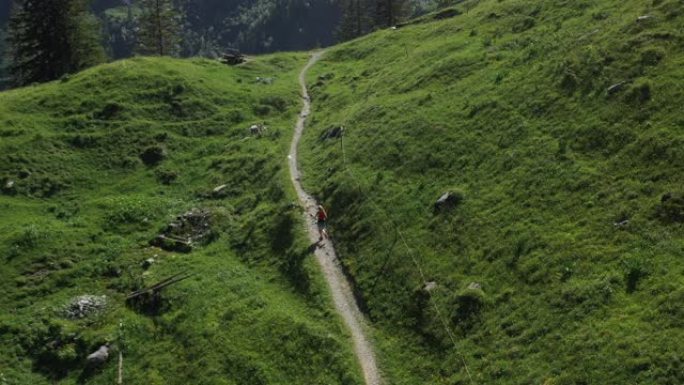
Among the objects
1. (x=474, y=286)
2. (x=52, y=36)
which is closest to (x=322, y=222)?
(x=474, y=286)

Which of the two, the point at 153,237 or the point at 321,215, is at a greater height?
the point at 321,215

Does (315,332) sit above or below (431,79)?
below

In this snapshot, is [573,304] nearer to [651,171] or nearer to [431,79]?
[651,171]

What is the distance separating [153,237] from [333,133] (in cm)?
1673

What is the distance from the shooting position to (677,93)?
3130 cm

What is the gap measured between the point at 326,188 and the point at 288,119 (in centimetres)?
2018

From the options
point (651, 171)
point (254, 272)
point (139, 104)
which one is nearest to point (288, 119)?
point (139, 104)

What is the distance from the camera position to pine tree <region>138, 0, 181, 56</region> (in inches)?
3639

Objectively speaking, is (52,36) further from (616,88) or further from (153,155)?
(616,88)

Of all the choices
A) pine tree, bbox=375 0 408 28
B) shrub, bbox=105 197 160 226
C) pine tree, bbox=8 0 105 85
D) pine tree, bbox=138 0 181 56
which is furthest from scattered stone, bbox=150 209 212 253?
pine tree, bbox=375 0 408 28

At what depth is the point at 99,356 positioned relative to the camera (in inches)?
1214

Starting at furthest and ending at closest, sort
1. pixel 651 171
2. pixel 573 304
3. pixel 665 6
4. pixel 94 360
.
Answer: pixel 665 6, pixel 94 360, pixel 651 171, pixel 573 304

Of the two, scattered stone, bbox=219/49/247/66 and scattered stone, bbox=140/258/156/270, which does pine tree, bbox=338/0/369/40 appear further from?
scattered stone, bbox=140/258/156/270

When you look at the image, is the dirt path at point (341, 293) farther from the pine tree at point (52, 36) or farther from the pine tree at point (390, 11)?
the pine tree at point (390, 11)
